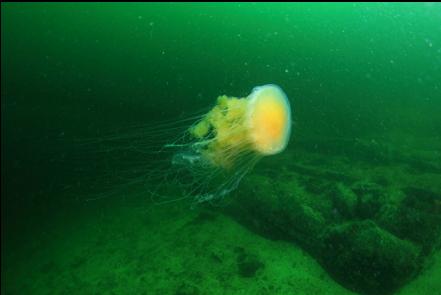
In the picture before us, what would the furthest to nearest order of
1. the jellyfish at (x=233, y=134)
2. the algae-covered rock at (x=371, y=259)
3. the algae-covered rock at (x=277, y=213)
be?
1. the algae-covered rock at (x=277, y=213)
2. the jellyfish at (x=233, y=134)
3. the algae-covered rock at (x=371, y=259)

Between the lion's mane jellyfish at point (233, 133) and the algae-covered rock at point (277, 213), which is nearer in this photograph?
the lion's mane jellyfish at point (233, 133)

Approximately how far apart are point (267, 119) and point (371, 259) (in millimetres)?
1887

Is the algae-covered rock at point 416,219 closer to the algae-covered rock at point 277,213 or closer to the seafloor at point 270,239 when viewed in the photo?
the seafloor at point 270,239

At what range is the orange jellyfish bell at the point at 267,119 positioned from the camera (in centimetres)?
432

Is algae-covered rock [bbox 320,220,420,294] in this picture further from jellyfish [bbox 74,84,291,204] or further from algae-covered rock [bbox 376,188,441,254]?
jellyfish [bbox 74,84,291,204]

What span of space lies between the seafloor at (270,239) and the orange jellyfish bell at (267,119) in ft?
2.59

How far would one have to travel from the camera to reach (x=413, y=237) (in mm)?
4031

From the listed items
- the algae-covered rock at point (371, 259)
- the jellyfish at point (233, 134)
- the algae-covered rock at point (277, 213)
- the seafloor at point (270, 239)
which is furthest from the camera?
the algae-covered rock at point (277, 213)

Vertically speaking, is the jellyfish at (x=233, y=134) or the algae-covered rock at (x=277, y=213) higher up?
the jellyfish at (x=233, y=134)

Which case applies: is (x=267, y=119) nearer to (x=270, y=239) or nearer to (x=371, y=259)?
(x=270, y=239)

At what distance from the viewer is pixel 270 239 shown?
4.84 metres

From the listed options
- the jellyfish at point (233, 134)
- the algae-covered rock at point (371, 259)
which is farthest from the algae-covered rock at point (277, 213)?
the jellyfish at point (233, 134)

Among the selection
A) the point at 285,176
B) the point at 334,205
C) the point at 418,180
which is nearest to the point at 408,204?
the point at 334,205

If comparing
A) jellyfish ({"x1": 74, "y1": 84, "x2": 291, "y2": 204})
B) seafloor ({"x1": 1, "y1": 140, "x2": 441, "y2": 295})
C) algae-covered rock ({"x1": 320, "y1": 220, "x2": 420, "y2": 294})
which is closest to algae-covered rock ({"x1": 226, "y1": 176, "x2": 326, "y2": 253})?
seafloor ({"x1": 1, "y1": 140, "x2": 441, "y2": 295})
